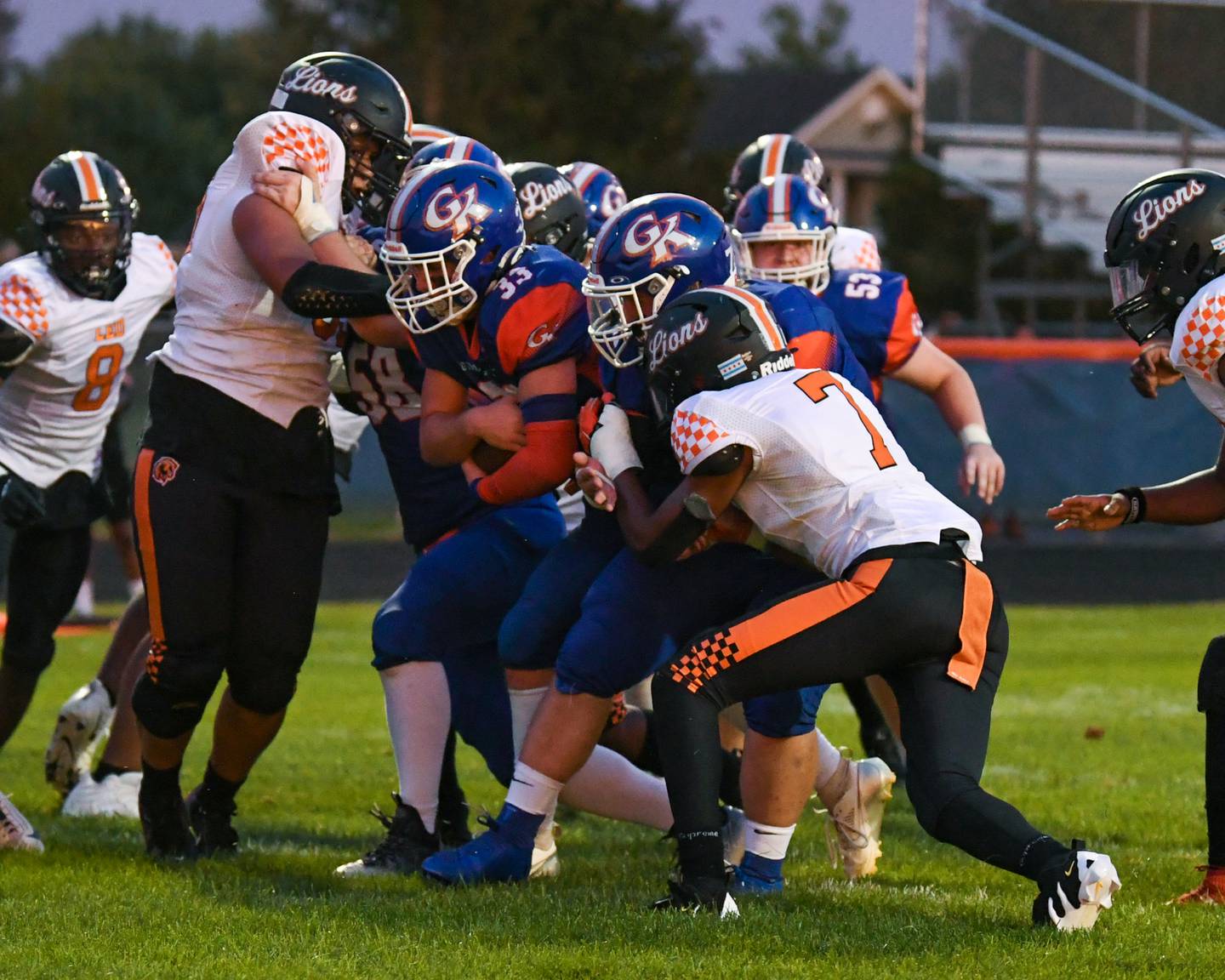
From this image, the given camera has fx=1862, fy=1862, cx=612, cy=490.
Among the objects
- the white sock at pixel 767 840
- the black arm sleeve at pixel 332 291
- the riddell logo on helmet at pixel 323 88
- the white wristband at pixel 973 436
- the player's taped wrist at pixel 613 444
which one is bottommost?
the white sock at pixel 767 840

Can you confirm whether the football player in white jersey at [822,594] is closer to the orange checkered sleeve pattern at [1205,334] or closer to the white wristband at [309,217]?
the orange checkered sleeve pattern at [1205,334]

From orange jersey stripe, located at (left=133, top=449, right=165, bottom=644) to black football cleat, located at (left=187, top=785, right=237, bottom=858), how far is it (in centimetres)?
54

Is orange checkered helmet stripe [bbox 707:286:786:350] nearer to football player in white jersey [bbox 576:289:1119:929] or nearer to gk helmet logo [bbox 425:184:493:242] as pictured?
football player in white jersey [bbox 576:289:1119:929]

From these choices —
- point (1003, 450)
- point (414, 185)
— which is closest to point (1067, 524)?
point (414, 185)

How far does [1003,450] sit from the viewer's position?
45.2 ft

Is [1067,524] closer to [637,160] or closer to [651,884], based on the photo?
[651,884]

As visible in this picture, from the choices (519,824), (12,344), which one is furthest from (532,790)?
(12,344)

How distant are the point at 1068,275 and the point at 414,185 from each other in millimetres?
22602

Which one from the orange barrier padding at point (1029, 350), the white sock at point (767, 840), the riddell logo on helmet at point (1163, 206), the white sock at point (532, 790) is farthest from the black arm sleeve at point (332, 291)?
the orange barrier padding at point (1029, 350)

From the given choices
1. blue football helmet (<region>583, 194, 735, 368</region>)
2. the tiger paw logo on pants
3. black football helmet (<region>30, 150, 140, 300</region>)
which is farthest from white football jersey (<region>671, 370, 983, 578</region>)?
black football helmet (<region>30, 150, 140, 300</region>)

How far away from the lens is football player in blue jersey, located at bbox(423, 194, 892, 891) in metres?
4.11

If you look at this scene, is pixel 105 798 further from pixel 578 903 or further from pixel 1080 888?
pixel 1080 888

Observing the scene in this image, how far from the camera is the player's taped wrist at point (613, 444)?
4074 mm

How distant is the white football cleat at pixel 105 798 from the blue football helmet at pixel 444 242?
2.06 metres
